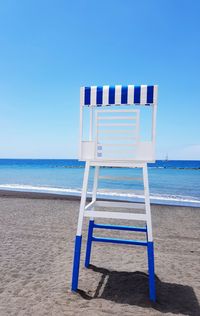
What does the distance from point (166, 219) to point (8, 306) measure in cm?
662

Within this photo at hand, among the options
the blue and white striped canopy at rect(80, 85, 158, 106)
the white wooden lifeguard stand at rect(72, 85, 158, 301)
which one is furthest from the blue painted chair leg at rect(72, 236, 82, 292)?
the blue and white striped canopy at rect(80, 85, 158, 106)

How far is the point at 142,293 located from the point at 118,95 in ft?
8.21

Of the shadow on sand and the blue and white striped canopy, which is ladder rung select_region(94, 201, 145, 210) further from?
the blue and white striped canopy

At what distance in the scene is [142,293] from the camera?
11.5 ft

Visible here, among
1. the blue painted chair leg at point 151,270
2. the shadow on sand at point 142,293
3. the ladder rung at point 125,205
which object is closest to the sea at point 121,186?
Result: the ladder rung at point 125,205

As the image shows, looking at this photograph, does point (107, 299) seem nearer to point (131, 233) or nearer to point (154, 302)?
point (154, 302)

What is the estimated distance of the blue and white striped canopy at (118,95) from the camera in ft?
10.7

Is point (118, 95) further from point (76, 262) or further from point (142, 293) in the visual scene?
point (142, 293)

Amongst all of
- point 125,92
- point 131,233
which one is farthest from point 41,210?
point 125,92

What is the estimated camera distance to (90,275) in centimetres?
409

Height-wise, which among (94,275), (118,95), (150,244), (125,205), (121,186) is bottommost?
(121,186)

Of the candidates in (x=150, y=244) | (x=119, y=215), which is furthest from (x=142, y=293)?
(x=119, y=215)

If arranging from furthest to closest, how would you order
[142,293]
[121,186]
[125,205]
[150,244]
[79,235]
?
[121,186] < [125,205] < [142,293] < [79,235] < [150,244]

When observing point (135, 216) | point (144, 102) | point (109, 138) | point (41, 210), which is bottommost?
point (41, 210)
